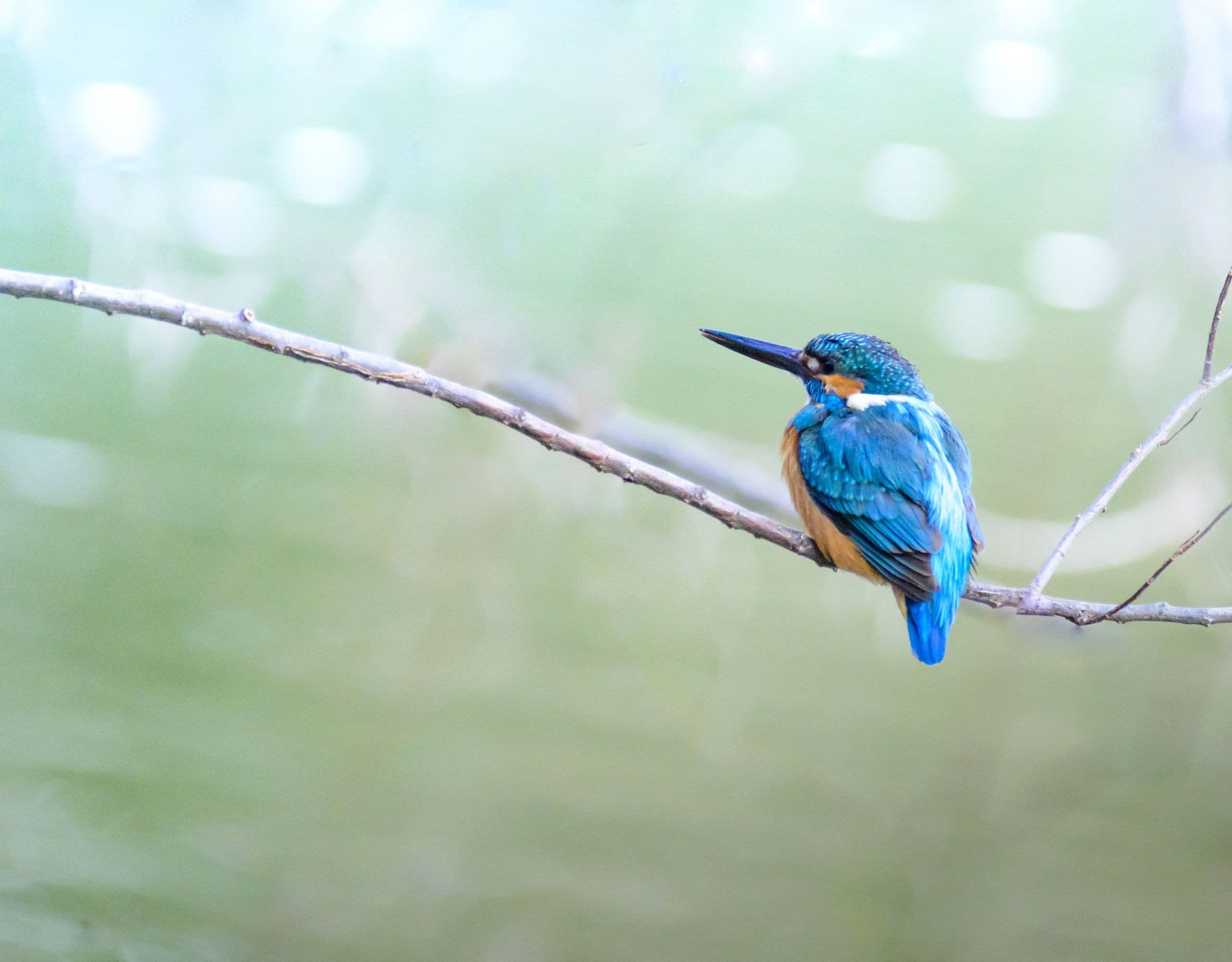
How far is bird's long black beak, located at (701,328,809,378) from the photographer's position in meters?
1.44

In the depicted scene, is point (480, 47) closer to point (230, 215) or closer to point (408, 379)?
point (230, 215)

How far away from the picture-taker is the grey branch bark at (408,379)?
1.21 metres

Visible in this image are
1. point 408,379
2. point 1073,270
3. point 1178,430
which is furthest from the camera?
point 1073,270

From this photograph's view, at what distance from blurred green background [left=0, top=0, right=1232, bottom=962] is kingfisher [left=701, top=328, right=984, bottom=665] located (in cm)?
13

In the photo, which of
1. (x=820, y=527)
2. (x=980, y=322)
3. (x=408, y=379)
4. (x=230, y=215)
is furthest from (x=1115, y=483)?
(x=230, y=215)

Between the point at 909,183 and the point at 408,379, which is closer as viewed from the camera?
the point at 408,379

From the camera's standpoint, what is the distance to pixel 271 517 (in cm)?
148

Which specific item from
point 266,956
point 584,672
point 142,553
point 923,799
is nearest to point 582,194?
point 584,672

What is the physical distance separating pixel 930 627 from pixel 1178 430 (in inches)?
26.2

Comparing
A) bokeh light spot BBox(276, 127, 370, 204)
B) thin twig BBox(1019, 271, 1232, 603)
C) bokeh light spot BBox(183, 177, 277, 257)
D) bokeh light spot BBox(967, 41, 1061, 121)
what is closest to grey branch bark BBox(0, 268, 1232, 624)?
thin twig BBox(1019, 271, 1232, 603)

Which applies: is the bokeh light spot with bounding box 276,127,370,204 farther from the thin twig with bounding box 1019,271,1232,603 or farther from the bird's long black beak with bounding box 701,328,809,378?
the thin twig with bounding box 1019,271,1232,603

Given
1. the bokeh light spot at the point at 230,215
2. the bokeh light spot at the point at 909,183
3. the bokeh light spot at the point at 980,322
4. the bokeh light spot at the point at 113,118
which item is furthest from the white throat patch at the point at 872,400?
the bokeh light spot at the point at 113,118

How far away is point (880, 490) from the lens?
1.28 m

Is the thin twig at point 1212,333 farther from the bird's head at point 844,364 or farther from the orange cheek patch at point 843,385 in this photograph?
the orange cheek patch at point 843,385
